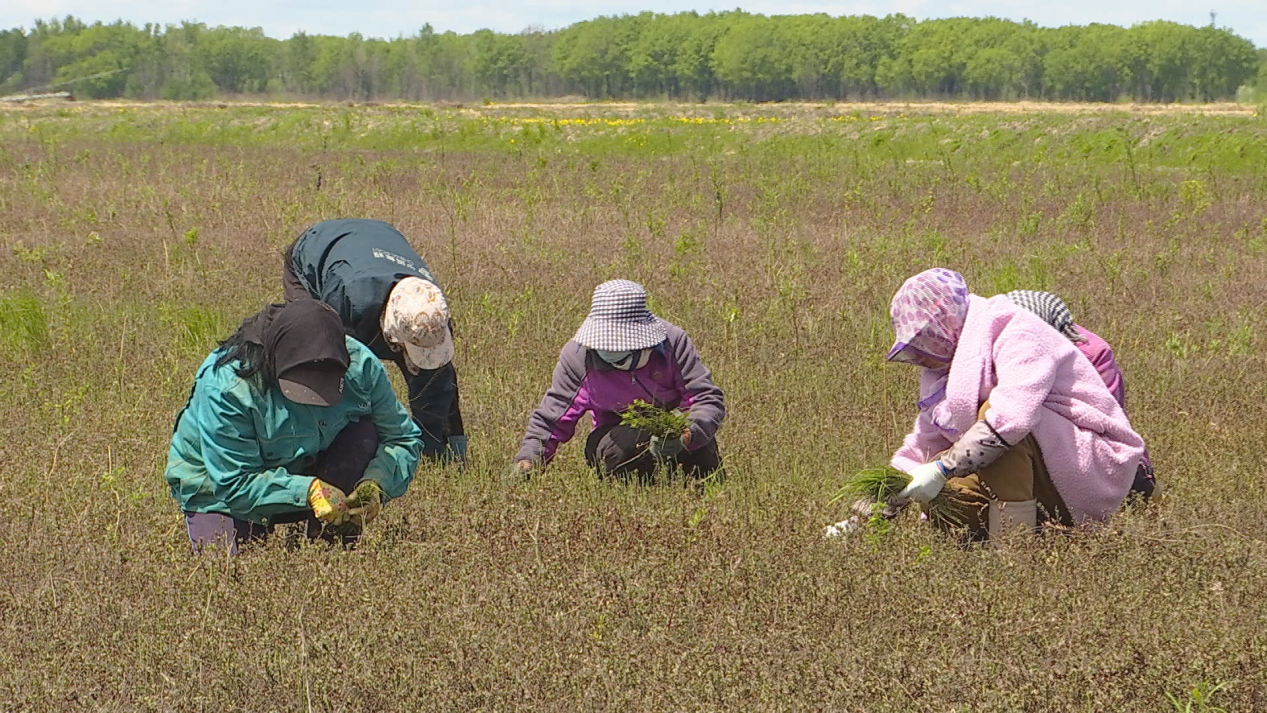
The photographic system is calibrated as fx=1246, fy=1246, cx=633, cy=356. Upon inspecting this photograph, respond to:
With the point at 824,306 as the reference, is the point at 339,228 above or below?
above

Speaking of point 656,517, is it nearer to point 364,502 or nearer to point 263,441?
point 364,502

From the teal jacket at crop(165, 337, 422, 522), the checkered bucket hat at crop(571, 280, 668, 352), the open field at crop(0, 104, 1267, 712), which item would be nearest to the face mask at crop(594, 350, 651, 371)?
the checkered bucket hat at crop(571, 280, 668, 352)

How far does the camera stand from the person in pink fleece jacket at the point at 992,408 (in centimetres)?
386

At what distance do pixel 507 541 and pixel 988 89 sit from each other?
110 m

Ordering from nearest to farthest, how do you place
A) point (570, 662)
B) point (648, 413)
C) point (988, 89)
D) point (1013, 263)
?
point (570, 662)
point (648, 413)
point (1013, 263)
point (988, 89)

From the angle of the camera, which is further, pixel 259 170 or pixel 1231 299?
pixel 259 170

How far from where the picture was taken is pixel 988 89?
10662 centimetres

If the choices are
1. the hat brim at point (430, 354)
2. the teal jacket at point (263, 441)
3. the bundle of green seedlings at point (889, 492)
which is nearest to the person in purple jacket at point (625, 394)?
the hat brim at point (430, 354)

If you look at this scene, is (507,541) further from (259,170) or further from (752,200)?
(259,170)

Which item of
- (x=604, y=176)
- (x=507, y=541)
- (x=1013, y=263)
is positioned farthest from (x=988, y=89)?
(x=507, y=541)

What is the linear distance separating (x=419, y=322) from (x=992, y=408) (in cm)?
205

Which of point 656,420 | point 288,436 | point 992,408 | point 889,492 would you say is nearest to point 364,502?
point 288,436

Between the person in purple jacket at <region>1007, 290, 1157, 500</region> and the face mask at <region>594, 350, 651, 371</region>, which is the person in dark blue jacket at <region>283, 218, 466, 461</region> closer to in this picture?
the face mask at <region>594, 350, 651, 371</region>

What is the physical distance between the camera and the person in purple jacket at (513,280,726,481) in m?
4.75
